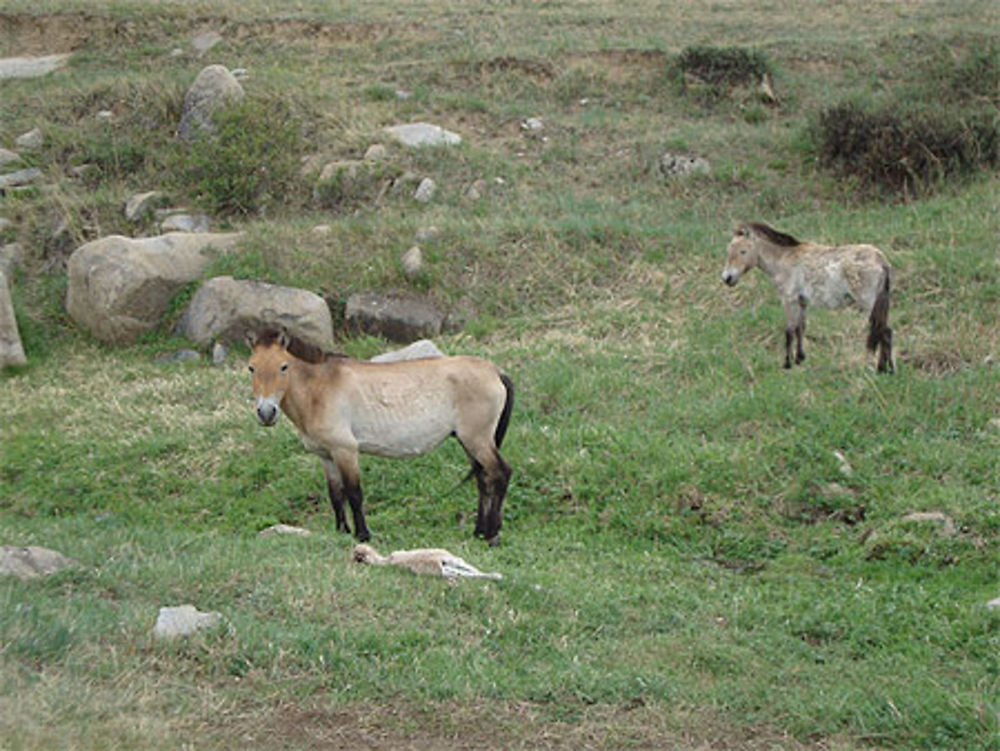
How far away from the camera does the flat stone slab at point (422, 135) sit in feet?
66.7

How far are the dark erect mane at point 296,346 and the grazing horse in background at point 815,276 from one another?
17.4 feet

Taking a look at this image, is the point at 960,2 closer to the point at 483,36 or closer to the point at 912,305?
the point at 483,36

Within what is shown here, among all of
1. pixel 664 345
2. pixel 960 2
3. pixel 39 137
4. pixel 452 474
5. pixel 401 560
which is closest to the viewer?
pixel 401 560

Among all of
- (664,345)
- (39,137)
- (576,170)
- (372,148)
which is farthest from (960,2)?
(39,137)

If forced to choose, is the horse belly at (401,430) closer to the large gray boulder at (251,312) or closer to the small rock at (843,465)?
the small rock at (843,465)

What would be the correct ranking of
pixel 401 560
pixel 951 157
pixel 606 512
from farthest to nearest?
pixel 951 157
pixel 606 512
pixel 401 560

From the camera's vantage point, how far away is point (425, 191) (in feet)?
62.3

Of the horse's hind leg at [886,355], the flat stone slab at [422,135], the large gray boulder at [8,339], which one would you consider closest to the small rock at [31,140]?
the flat stone slab at [422,135]

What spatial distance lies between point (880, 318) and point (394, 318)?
21.0 ft

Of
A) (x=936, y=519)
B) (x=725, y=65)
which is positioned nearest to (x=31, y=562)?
(x=936, y=519)

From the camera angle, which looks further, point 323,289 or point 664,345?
point 323,289

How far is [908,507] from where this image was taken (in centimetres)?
970

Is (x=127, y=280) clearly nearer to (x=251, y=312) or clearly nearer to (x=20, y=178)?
(x=251, y=312)

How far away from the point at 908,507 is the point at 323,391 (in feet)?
16.2
